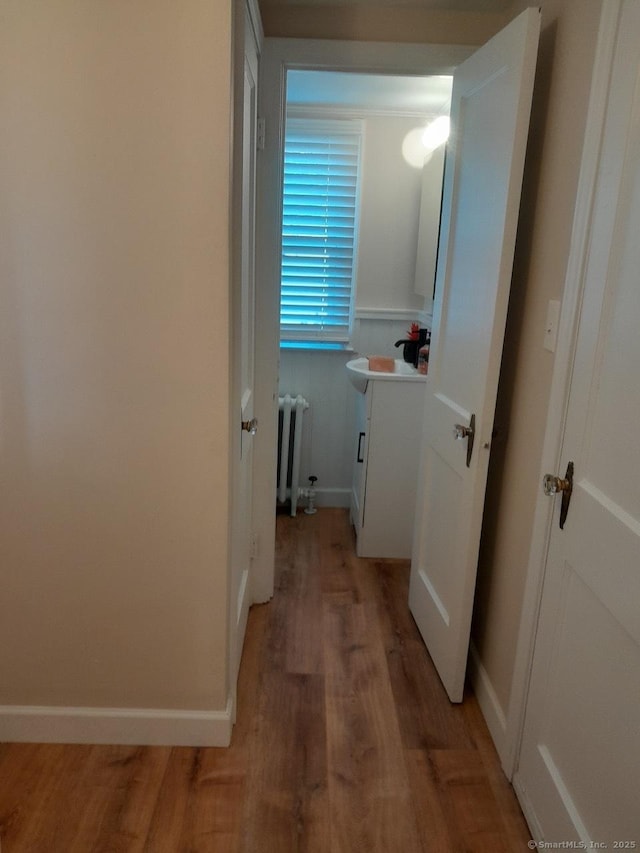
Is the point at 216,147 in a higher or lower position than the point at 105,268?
higher

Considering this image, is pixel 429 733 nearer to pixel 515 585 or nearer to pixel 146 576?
pixel 515 585

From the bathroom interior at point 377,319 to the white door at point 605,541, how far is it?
150 centimetres

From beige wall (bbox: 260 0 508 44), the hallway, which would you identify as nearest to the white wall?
the hallway

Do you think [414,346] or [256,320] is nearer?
[256,320]

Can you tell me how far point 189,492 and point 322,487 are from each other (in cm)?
209

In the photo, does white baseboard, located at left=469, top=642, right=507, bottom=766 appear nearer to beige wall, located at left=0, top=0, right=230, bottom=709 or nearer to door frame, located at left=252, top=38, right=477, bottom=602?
beige wall, located at left=0, top=0, right=230, bottom=709

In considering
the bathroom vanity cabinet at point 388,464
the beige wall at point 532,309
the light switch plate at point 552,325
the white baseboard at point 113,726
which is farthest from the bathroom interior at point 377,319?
the white baseboard at point 113,726

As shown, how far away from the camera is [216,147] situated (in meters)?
1.41

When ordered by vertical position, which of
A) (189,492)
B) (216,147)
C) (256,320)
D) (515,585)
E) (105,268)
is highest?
(216,147)

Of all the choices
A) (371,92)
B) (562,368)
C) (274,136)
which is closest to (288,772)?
(562,368)

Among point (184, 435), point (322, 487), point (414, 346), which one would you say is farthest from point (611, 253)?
point (322, 487)

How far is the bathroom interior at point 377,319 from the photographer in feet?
9.48

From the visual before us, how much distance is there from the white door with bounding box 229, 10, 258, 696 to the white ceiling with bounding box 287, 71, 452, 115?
2.85 ft

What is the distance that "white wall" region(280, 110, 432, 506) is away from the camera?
3307 mm
